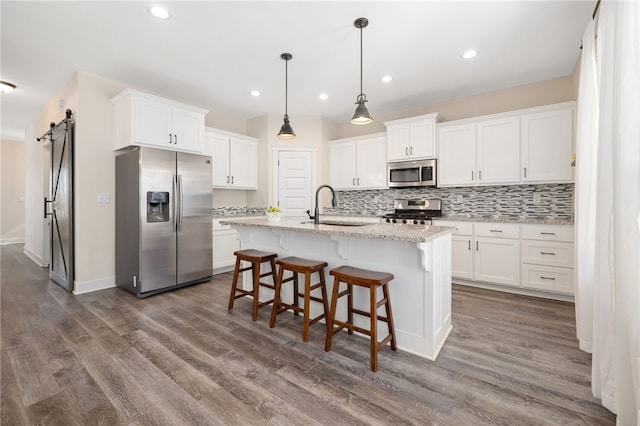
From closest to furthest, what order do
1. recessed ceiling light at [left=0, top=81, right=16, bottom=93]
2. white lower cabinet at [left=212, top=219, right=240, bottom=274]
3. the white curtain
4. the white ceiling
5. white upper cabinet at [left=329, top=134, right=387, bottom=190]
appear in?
1. the white curtain
2. the white ceiling
3. recessed ceiling light at [left=0, top=81, right=16, bottom=93]
4. white lower cabinet at [left=212, top=219, right=240, bottom=274]
5. white upper cabinet at [left=329, top=134, right=387, bottom=190]

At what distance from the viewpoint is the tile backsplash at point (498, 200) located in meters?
3.74

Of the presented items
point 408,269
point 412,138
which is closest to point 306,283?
point 408,269

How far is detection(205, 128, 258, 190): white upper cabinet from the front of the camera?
477 centimetres

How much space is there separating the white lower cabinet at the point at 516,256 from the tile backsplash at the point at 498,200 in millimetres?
544

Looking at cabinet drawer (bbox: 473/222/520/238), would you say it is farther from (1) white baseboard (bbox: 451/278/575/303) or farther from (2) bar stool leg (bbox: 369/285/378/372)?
(2) bar stool leg (bbox: 369/285/378/372)

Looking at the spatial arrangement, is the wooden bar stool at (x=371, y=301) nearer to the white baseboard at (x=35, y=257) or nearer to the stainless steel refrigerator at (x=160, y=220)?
the stainless steel refrigerator at (x=160, y=220)

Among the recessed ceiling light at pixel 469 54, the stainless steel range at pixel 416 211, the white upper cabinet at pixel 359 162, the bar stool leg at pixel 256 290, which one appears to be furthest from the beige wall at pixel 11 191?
the recessed ceiling light at pixel 469 54

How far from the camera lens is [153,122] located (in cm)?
370

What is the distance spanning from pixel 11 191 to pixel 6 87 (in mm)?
5188

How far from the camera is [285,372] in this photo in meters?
1.94

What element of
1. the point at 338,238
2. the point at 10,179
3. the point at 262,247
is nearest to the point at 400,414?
the point at 338,238

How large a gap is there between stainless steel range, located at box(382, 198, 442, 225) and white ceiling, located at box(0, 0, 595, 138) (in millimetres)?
1650

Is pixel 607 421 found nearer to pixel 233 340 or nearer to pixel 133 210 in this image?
pixel 233 340

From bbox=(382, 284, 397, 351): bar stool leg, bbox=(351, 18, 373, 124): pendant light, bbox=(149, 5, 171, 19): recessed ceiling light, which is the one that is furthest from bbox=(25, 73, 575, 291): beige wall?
bbox=(382, 284, 397, 351): bar stool leg
